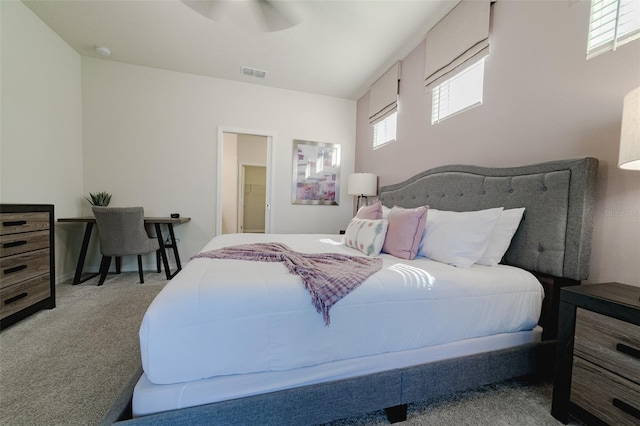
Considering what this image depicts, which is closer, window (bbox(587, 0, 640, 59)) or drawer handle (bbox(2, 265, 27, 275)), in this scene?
window (bbox(587, 0, 640, 59))

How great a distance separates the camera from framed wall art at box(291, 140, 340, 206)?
156 inches

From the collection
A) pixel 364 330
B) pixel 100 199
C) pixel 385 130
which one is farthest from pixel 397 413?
pixel 100 199

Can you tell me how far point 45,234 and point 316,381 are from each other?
2.59 metres

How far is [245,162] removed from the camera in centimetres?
613

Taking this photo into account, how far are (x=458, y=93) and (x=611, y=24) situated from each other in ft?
3.25

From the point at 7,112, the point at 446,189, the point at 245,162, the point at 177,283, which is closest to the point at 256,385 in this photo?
the point at 177,283

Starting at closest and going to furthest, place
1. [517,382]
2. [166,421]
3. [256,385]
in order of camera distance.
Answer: [166,421]
[256,385]
[517,382]

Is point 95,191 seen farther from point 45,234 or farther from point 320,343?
point 320,343

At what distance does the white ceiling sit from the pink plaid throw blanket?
202 centimetres

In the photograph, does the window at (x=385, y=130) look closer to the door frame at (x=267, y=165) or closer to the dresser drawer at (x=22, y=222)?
the door frame at (x=267, y=165)

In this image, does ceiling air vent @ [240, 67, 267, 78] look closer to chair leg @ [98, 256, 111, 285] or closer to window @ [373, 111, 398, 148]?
window @ [373, 111, 398, 148]

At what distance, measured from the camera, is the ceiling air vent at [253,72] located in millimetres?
3289

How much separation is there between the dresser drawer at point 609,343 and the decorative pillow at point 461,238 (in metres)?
0.51

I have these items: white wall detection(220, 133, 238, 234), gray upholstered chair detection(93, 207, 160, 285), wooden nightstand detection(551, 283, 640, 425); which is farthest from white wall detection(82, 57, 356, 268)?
wooden nightstand detection(551, 283, 640, 425)
